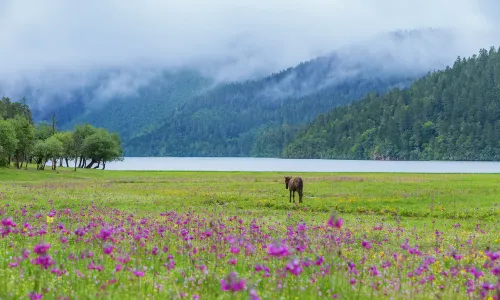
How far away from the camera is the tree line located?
114250 millimetres

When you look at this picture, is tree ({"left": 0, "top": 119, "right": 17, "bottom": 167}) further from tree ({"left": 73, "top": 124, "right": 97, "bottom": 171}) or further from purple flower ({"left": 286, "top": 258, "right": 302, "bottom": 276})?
purple flower ({"left": 286, "top": 258, "right": 302, "bottom": 276})

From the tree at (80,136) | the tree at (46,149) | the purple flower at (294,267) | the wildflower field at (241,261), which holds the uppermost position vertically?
the tree at (80,136)

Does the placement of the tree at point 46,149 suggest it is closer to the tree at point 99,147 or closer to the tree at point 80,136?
the tree at point 99,147

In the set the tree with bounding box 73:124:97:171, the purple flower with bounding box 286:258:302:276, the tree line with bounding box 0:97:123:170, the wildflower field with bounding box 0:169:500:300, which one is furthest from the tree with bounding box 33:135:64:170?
the purple flower with bounding box 286:258:302:276

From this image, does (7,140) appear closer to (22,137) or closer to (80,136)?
(22,137)

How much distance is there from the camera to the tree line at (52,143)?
11425 centimetres

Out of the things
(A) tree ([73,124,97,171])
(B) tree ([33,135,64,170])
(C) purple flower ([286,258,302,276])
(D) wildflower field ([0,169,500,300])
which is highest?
(A) tree ([73,124,97,171])

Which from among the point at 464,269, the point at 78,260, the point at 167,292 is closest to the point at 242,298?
the point at 167,292

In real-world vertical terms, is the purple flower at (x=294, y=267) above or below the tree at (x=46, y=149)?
below

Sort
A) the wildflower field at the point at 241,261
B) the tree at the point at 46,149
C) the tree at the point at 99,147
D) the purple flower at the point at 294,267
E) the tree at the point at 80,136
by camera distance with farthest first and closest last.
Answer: the tree at the point at 80,136 → the tree at the point at 99,147 → the tree at the point at 46,149 → the wildflower field at the point at 241,261 → the purple flower at the point at 294,267

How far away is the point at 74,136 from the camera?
155375mm

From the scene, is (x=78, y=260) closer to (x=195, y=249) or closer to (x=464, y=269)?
(x=195, y=249)

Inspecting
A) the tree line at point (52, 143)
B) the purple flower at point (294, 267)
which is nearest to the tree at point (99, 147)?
the tree line at point (52, 143)

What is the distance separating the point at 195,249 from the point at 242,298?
4985mm
